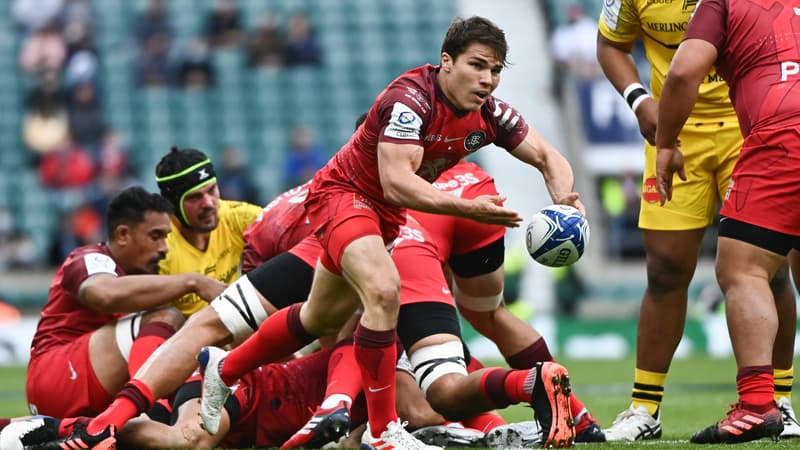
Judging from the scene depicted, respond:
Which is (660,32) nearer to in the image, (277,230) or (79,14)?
(277,230)

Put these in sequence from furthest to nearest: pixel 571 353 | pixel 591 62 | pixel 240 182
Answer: pixel 591 62, pixel 240 182, pixel 571 353

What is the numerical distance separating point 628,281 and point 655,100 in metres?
10.5

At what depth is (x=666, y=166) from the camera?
237 inches


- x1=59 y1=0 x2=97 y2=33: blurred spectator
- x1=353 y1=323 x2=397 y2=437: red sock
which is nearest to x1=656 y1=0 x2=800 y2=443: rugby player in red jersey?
x1=353 y1=323 x2=397 y2=437: red sock

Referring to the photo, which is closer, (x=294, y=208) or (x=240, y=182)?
(x=294, y=208)

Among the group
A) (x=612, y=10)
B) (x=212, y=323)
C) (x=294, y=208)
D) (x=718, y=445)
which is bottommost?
(x=718, y=445)

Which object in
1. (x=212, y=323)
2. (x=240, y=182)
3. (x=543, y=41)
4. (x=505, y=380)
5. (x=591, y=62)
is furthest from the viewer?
(x=543, y=41)

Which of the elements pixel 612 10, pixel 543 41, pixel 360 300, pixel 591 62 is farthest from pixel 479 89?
pixel 543 41

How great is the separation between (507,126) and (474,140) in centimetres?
21

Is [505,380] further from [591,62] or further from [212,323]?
[591,62]

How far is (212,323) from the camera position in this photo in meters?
6.41

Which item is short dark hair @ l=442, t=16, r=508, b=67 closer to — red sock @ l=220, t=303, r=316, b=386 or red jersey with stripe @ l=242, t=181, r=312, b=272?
red sock @ l=220, t=303, r=316, b=386

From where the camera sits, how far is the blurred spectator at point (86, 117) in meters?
18.5

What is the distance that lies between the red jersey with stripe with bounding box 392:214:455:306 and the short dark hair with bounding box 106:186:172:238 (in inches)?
58.6
